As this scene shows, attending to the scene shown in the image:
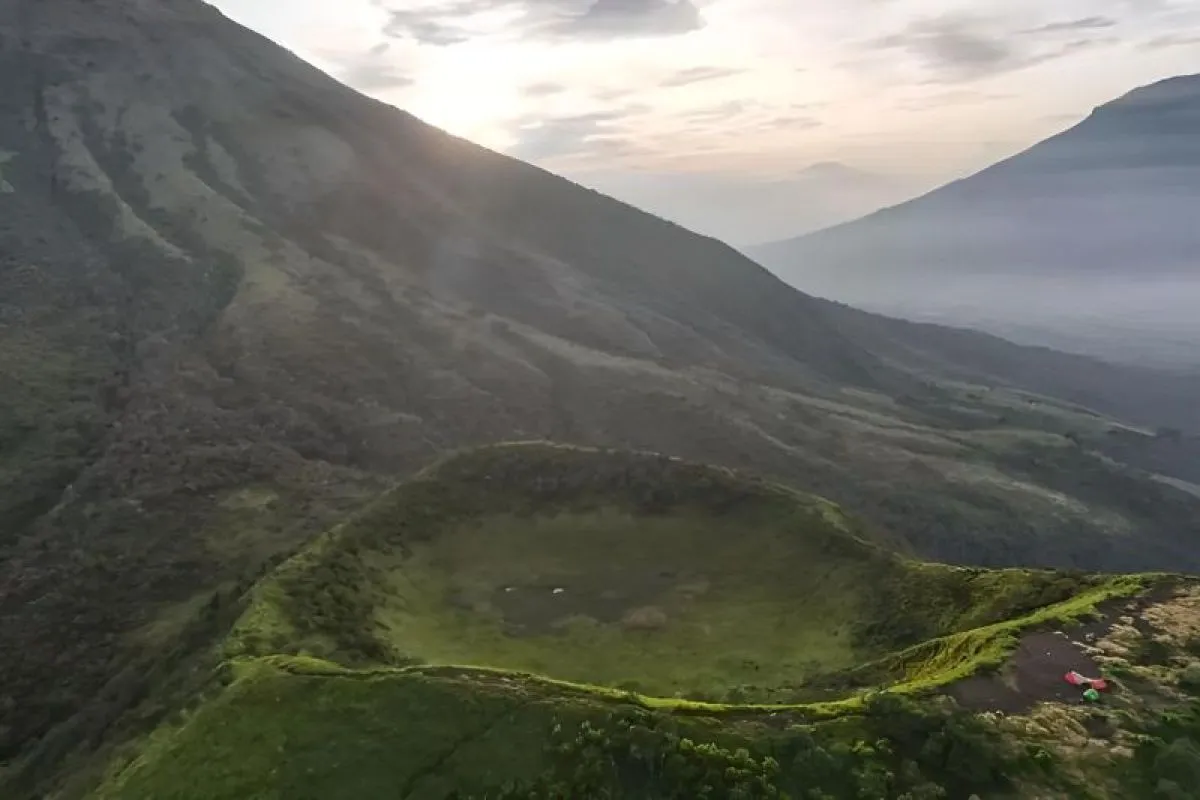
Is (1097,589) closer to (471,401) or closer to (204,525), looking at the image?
(204,525)

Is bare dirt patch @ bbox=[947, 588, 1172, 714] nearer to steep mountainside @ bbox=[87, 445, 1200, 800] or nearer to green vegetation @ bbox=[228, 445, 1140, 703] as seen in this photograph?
steep mountainside @ bbox=[87, 445, 1200, 800]

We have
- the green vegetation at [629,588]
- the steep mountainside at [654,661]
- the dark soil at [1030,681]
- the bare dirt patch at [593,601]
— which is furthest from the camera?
the bare dirt patch at [593,601]

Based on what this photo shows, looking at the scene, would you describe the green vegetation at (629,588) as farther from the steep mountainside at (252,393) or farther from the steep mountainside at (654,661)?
the steep mountainside at (252,393)

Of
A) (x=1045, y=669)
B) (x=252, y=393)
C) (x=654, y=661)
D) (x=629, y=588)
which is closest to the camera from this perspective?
(x=1045, y=669)

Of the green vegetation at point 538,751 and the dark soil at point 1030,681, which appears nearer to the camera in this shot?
the green vegetation at point 538,751

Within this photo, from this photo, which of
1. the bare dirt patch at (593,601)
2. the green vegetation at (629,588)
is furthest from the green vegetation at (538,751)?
the bare dirt patch at (593,601)

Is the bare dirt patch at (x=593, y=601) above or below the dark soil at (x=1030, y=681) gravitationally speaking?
below

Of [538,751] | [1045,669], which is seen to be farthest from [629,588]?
[1045,669]

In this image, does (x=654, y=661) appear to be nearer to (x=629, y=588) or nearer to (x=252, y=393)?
(x=629, y=588)
